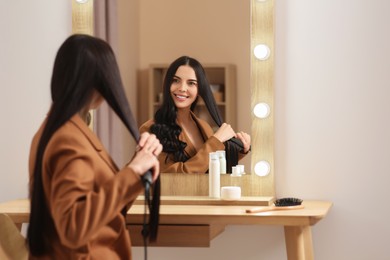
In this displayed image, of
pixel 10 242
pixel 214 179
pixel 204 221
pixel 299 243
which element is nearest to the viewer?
pixel 10 242

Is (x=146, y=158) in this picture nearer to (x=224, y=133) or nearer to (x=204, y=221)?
(x=204, y=221)

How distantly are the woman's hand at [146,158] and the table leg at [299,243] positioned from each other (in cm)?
73

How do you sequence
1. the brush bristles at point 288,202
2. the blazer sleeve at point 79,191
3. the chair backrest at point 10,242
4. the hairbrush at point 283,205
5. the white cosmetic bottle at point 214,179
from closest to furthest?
1. the blazer sleeve at point 79,191
2. the chair backrest at point 10,242
3. the hairbrush at point 283,205
4. the brush bristles at point 288,202
5. the white cosmetic bottle at point 214,179

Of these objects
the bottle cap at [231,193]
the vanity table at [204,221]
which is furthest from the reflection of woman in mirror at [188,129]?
the vanity table at [204,221]

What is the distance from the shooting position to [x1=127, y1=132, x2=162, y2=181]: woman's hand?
1916 millimetres

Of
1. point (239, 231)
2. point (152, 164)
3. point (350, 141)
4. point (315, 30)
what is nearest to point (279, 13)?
point (315, 30)

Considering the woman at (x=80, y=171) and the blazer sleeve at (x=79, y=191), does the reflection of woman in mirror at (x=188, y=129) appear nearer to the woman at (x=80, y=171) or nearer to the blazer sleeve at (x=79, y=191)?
the woman at (x=80, y=171)

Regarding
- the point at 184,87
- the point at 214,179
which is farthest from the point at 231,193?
the point at 184,87

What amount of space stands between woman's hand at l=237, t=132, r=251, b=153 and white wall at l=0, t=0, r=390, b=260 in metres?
0.12

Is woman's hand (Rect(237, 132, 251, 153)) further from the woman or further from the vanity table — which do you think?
the woman

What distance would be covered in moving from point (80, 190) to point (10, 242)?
0.55m

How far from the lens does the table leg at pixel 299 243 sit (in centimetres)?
254

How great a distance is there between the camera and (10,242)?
2.23 meters

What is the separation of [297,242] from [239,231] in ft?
1.52
